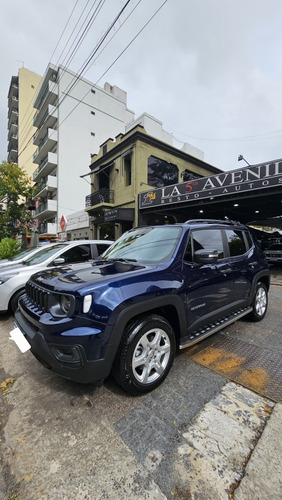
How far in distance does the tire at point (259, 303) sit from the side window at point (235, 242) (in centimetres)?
91

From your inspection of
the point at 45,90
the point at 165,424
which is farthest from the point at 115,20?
the point at 45,90

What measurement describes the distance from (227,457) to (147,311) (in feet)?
4.04

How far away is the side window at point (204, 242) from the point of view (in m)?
2.74

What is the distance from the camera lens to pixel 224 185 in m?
9.34

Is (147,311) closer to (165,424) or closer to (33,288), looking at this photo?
(165,424)

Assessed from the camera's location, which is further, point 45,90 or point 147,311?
point 45,90

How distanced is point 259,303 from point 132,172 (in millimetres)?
11737

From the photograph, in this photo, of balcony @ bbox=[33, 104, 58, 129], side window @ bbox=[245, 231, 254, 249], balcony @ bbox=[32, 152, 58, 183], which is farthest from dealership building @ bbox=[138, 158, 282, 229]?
balcony @ bbox=[33, 104, 58, 129]

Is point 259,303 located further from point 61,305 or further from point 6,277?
point 6,277

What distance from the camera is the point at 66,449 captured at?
1.62 meters

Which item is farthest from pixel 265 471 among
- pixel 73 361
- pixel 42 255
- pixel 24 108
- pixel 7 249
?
pixel 24 108

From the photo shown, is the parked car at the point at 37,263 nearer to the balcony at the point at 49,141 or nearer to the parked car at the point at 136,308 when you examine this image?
the parked car at the point at 136,308

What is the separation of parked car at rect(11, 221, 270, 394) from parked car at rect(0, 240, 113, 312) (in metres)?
1.87

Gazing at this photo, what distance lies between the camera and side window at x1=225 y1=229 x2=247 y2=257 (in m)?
3.49
